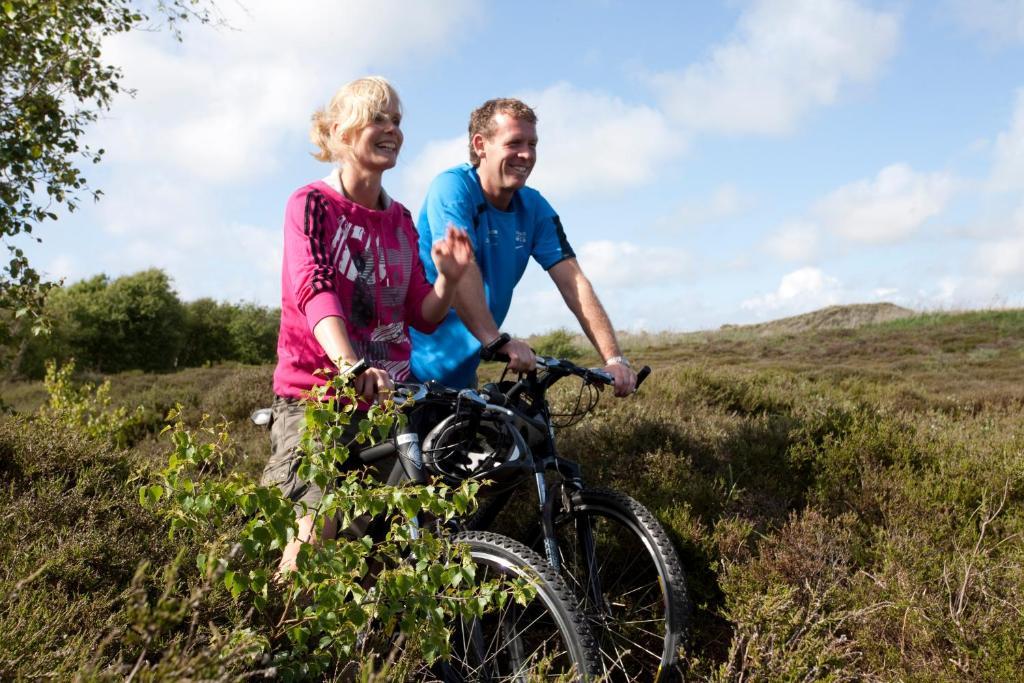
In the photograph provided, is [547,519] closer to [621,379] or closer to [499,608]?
[499,608]

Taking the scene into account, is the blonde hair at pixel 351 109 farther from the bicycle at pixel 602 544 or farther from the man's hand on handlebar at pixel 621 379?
the man's hand on handlebar at pixel 621 379

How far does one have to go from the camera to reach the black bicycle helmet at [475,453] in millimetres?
3289

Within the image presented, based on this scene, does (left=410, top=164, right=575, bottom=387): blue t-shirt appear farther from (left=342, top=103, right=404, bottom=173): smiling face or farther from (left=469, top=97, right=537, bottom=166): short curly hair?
(left=342, top=103, right=404, bottom=173): smiling face

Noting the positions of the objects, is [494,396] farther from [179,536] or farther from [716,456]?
[716,456]

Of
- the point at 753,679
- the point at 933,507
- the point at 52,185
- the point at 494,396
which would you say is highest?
the point at 52,185

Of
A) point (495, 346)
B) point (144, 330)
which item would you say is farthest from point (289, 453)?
point (144, 330)

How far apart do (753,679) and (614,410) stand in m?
3.39

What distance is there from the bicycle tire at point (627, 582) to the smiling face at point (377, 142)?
5.25 ft

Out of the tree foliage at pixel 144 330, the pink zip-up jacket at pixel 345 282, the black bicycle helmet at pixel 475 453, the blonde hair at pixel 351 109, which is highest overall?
the tree foliage at pixel 144 330

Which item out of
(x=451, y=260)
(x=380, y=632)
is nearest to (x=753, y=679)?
(x=380, y=632)

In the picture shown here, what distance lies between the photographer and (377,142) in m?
3.46

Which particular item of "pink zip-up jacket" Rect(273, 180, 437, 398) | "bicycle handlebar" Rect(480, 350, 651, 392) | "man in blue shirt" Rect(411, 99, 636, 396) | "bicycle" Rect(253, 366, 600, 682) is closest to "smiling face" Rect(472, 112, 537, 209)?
"man in blue shirt" Rect(411, 99, 636, 396)

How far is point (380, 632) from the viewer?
3.16 metres

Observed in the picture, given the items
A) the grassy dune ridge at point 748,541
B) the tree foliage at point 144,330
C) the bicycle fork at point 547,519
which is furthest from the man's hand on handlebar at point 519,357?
the tree foliage at point 144,330
